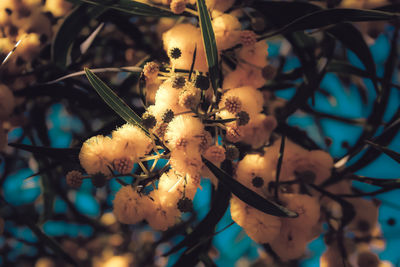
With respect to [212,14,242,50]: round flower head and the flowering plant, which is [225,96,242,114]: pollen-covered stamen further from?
[212,14,242,50]: round flower head

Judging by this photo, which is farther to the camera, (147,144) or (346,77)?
(346,77)

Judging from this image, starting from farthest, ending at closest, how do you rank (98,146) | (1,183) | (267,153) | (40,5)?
(1,183) → (40,5) → (267,153) → (98,146)

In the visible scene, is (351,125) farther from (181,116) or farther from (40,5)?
(40,5)

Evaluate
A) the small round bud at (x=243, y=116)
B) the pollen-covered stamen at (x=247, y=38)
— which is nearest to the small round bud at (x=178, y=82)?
the small round bud at (x=243, y=116)

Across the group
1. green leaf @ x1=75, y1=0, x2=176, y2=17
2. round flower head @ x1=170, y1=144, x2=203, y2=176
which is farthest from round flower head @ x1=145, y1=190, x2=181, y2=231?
green leaf @ x1=75, y1=0, x2=176, y2=17

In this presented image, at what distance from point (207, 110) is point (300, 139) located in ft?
2.34

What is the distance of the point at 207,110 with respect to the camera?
3.58ft

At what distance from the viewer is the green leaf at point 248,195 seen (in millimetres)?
950

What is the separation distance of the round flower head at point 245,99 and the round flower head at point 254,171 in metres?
0.22

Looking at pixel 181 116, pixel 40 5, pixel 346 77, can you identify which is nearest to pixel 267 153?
pixel 181 116

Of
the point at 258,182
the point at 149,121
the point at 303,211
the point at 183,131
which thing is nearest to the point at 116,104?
the point at 149,121

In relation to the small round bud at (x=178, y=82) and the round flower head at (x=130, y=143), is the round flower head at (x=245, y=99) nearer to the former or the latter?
the small round bud at (x=178, y=82)

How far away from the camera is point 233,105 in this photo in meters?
1.00

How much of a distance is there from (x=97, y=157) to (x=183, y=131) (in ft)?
0.90
